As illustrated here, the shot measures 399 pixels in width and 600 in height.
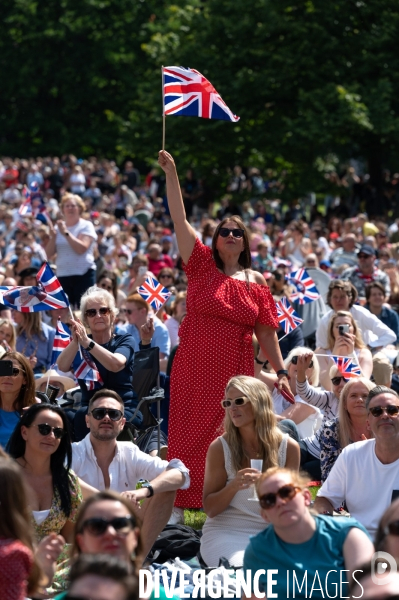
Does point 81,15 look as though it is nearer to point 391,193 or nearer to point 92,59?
point 92,59

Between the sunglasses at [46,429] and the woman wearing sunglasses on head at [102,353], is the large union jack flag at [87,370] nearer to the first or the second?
the woman wearing sunglasses on head at [102,353]

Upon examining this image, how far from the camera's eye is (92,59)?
4797cm

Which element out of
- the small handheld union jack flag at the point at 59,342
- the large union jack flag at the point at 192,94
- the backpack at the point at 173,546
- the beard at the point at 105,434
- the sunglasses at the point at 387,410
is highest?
the large union jack flag at the point at 192,94

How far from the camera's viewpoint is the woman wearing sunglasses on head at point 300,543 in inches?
187

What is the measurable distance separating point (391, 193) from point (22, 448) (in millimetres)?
26327

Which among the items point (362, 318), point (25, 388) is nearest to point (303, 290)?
point (362, 318)

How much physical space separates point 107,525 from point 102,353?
3369 mm

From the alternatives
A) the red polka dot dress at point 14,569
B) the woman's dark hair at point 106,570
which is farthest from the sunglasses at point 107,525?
the woman's dark hair at point 106,570

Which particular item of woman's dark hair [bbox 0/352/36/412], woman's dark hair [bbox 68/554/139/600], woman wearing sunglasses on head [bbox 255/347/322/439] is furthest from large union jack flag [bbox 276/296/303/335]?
woman's dark hair [bbox 68/554/139/600]

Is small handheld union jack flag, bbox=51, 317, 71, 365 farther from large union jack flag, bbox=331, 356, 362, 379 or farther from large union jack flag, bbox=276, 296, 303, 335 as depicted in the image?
large union jack flag, bbox=276, 296, 303, 335

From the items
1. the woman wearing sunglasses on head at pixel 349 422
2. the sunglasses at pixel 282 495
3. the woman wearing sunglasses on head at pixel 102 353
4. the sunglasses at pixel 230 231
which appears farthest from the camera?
the woman wearing sunglasses on head at pixel 102 353

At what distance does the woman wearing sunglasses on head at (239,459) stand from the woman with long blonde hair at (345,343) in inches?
114

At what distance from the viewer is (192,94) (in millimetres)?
8523

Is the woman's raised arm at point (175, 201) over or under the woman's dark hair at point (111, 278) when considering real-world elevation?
over
